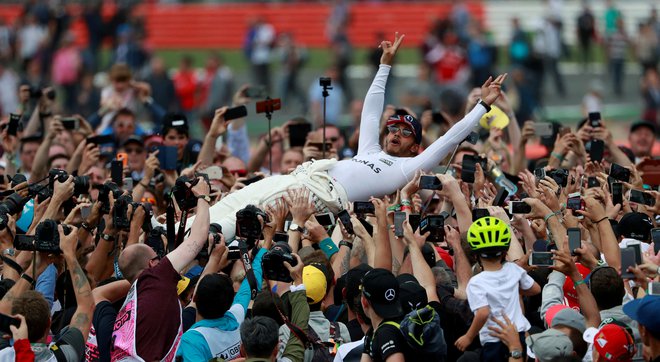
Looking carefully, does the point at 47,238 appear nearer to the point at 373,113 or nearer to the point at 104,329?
the point at 104,329

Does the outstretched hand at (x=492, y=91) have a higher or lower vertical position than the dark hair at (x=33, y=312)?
higher

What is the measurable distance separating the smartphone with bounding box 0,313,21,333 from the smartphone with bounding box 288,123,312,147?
617cm

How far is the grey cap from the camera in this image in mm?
8328

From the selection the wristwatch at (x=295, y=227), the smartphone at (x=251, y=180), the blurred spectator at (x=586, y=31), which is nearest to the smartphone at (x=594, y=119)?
the smartphone at (x=251, y=180)

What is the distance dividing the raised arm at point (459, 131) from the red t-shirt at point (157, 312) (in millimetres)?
3229

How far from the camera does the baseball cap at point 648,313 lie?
25.2ft

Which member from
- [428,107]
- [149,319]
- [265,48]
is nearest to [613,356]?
[149,319]

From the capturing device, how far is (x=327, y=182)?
444 inches

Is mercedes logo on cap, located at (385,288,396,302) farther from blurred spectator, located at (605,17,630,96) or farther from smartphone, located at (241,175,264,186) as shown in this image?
blurred spectator, located at (605,17,630,96)

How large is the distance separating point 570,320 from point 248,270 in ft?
7.15

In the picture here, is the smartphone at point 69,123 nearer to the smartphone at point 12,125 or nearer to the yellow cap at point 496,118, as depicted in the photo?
the smartphone at point 12,125

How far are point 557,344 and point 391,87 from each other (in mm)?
21231

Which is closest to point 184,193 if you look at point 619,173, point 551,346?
point 551,346

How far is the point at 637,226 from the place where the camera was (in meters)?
9.66
